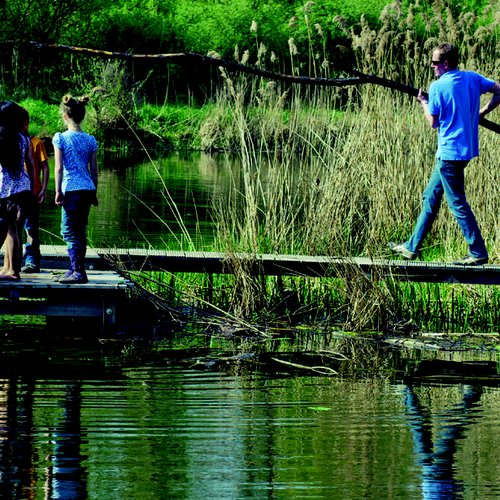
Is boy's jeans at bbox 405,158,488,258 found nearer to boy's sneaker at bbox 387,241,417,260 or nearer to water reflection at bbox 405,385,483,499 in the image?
boy's sneaker at bbox 387,241,417,260

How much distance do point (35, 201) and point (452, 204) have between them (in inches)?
112

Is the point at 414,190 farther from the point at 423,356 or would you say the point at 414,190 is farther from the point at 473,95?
the point at 423,356

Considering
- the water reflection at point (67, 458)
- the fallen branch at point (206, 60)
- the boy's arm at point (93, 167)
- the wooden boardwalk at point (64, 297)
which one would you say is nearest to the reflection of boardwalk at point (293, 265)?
the wooden boardwalk at point (64, 297)

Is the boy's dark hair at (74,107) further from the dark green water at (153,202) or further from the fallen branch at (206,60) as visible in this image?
the fallen branch at (206,60)

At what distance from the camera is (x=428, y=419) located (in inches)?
269

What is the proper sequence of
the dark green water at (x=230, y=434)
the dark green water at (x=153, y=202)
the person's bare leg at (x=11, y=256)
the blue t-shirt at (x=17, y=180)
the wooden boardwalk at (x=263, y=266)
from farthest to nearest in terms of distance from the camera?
the dark green water at (x=153, y=202) < the wooden boardwalk at (x=263, y=266) < the person's bare leg at (x=11, y=256) < the blue t-shirt at (x=17, y=180) < the dark green water at (x=230, y=434)

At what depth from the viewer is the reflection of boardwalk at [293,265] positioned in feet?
32.1

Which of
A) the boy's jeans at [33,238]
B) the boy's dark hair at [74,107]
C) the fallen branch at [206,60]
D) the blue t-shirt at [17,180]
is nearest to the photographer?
the fallen branch at [206,60]

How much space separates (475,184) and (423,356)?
2.56 m

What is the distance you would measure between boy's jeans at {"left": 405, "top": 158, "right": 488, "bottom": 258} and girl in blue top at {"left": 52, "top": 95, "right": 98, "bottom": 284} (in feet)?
A: 7.75

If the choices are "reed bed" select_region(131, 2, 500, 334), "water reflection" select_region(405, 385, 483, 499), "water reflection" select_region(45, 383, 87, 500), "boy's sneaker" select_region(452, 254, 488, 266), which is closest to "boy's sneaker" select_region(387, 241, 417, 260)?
"reed bed" select_region(131, 2, 500, 334)

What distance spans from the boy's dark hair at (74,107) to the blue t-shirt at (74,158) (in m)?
0.11

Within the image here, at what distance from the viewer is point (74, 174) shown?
8.77 meters

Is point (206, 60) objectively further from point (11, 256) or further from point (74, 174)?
point (11, 256)
